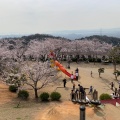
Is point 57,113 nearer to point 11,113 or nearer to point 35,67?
point 11,113

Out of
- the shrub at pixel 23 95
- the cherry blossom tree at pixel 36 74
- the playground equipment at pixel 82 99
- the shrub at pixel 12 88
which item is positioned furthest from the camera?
the shrub at pixel 12 88

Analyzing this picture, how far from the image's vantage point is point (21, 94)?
24.3m

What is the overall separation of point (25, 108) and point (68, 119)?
4.84 metres

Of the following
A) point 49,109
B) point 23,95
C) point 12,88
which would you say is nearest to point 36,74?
point 23,95

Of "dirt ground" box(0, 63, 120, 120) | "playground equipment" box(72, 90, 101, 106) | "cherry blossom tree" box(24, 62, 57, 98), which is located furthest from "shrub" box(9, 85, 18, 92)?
"playground equipment" box(72, 90, 101, 106)

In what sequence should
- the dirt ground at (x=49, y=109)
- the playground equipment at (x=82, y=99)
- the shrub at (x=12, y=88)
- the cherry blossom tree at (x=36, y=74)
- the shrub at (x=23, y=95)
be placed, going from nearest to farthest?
the dirt ground at (x=49, y=109)
the playground equipment at (x=82, y=99)
the shrub at (x=23, y=95)
the cherry blossom tree at (x=36, y=74)
the shrub at (x=12, y=88)

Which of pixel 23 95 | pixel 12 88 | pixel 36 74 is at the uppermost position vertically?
pixel 36 74

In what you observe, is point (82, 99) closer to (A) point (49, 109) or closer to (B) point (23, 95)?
(A) point (49, 109)

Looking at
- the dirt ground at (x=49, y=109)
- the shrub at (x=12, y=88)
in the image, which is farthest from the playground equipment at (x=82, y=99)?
the shrub at (x=12, y=88)

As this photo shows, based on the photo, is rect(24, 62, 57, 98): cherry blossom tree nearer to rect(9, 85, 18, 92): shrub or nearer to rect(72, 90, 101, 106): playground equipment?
rect(9, 85, 18, 92): shrub

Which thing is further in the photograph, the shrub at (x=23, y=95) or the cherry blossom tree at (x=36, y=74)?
the cherry blossom tree at (x=36, y=74)

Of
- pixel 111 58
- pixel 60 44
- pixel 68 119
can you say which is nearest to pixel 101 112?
pixel 68 119

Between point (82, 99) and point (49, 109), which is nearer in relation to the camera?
point (49, 109)

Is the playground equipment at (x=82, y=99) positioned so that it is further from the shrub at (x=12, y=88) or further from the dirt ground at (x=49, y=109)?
the shrub at (x=12, y=88)
